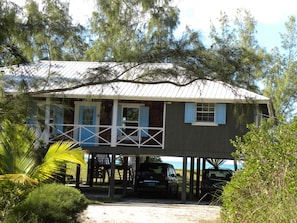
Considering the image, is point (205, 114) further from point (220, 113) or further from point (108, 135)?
point (108, 135)

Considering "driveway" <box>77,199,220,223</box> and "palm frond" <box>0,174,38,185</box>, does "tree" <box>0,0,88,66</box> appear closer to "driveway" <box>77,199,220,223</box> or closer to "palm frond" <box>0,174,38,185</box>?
"palm frond" <box>0,174,38,185</box>

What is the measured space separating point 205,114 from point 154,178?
3.42 metres

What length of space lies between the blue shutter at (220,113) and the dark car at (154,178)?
10.1ft

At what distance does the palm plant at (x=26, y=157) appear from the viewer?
9562 mm

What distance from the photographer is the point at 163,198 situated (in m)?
22.6

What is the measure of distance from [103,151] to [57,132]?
223 cm

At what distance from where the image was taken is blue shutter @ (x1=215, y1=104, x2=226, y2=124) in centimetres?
2106

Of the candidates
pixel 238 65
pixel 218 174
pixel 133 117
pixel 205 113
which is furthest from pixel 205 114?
pixel 238 65

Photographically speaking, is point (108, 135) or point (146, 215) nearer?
point (146, 215)

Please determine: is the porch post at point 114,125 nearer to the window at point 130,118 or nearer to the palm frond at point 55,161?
the window at point 130,118

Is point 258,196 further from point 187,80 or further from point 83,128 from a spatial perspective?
point 83,128

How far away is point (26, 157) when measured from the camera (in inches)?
383

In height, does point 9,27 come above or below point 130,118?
below

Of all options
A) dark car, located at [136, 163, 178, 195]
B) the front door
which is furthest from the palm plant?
dark car, located at [136, 163, 178, 195]
